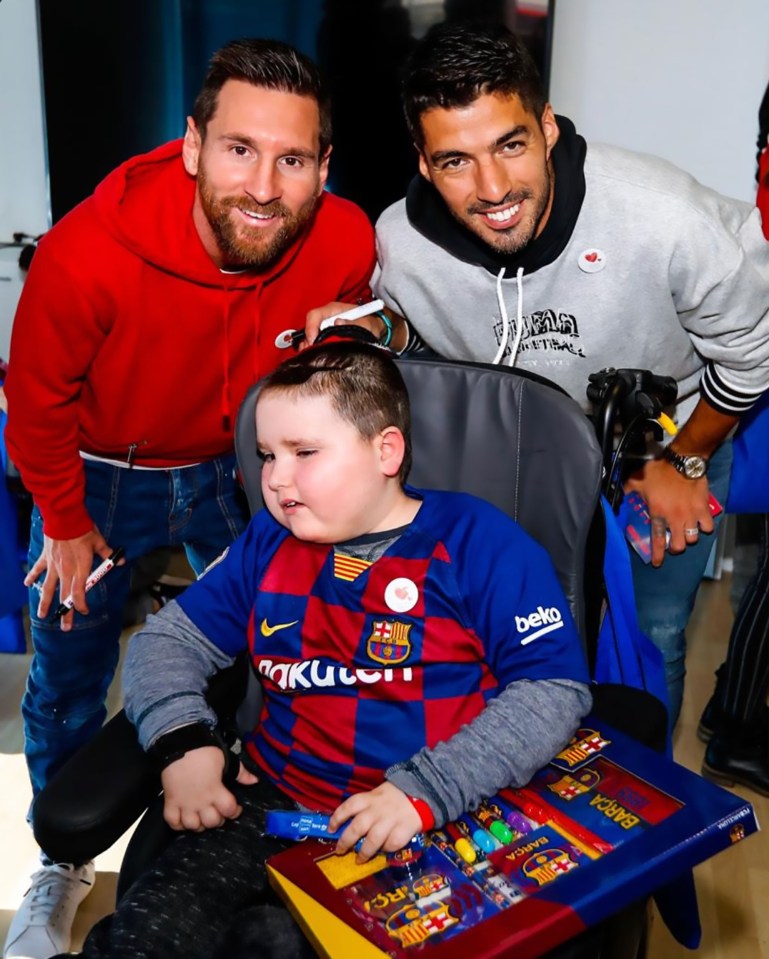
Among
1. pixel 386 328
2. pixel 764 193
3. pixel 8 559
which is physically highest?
pixel 764 193

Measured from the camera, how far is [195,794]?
4.01 ft

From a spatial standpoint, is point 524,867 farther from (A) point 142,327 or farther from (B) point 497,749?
(A) point 142,327

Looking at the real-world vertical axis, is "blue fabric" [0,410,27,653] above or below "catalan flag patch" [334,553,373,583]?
below

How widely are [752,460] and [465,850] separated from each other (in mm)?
1091

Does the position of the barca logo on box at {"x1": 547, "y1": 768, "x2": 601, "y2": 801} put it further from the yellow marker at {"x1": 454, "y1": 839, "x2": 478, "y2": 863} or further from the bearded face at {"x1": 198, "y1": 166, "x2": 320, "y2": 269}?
the bearded face at {"x1": 198, "y1": 166, "x2": 320, "y2": 269}

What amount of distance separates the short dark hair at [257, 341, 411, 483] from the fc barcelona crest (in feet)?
0.71

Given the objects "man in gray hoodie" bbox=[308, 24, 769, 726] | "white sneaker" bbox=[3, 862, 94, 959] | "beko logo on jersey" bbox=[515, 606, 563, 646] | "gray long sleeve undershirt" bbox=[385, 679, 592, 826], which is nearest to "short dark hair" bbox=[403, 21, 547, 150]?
"man in gray hoodie" bbox=[308, 24, 769, 726]

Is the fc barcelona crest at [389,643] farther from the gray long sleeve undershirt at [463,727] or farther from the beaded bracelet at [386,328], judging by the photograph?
the beaded bracelet at [386,328]

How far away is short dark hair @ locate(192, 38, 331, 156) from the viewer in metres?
1.57

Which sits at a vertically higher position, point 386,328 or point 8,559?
point 386,328

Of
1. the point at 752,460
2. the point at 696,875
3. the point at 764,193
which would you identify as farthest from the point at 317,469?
the point at 696,875

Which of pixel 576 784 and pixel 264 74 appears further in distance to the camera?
pixel 264 74

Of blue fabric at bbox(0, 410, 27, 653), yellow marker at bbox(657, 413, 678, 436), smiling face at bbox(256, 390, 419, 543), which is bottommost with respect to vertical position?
blue fabric at bbox(0, 410, 27, 653)

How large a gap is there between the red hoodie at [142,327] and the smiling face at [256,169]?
0.07 metres
